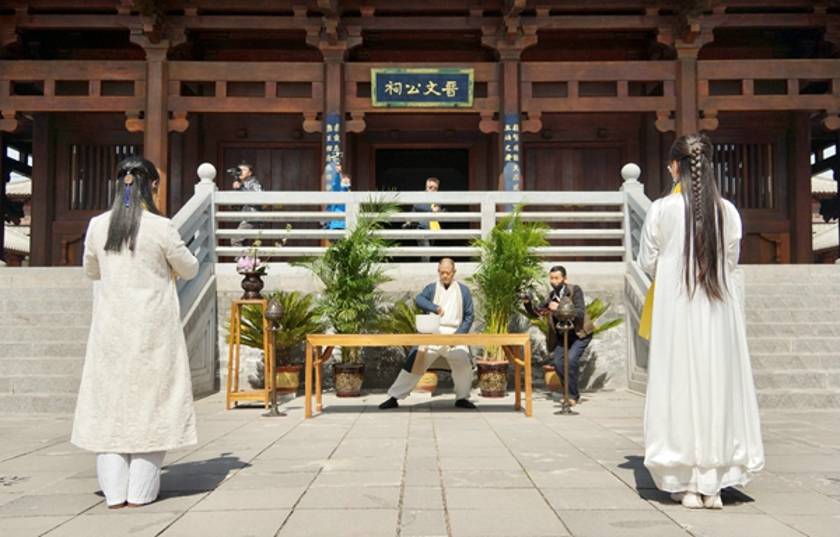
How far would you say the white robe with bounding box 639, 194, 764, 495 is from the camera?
3.51 meters

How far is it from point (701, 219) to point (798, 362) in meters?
4.63

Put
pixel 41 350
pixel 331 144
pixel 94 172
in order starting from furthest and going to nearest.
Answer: pixel 94 172
pixel 331 144
pixel 41 350

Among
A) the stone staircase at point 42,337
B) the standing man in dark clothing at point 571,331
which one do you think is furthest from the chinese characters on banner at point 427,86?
the stone staircase at point 42,337

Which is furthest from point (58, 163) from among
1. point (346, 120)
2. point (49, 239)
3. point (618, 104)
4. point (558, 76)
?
point (618, 104)

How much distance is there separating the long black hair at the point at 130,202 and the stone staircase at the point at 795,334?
5.75 metres

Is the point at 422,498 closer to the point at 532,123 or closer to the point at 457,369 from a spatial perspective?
the point at 457,369

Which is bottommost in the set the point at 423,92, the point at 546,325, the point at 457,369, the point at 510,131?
the point at 457,369

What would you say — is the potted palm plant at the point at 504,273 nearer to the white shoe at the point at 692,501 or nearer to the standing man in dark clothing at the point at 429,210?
the standing man in dark clothing at the point at 429,210

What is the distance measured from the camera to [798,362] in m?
7.53

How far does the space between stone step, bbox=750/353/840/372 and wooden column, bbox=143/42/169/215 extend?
8006mm

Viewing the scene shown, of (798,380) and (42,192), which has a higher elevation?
(42,192)

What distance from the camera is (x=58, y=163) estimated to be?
12.8 metres

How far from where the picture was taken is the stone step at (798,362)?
295 inches

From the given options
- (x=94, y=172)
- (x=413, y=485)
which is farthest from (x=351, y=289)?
(x=94, y=172)
